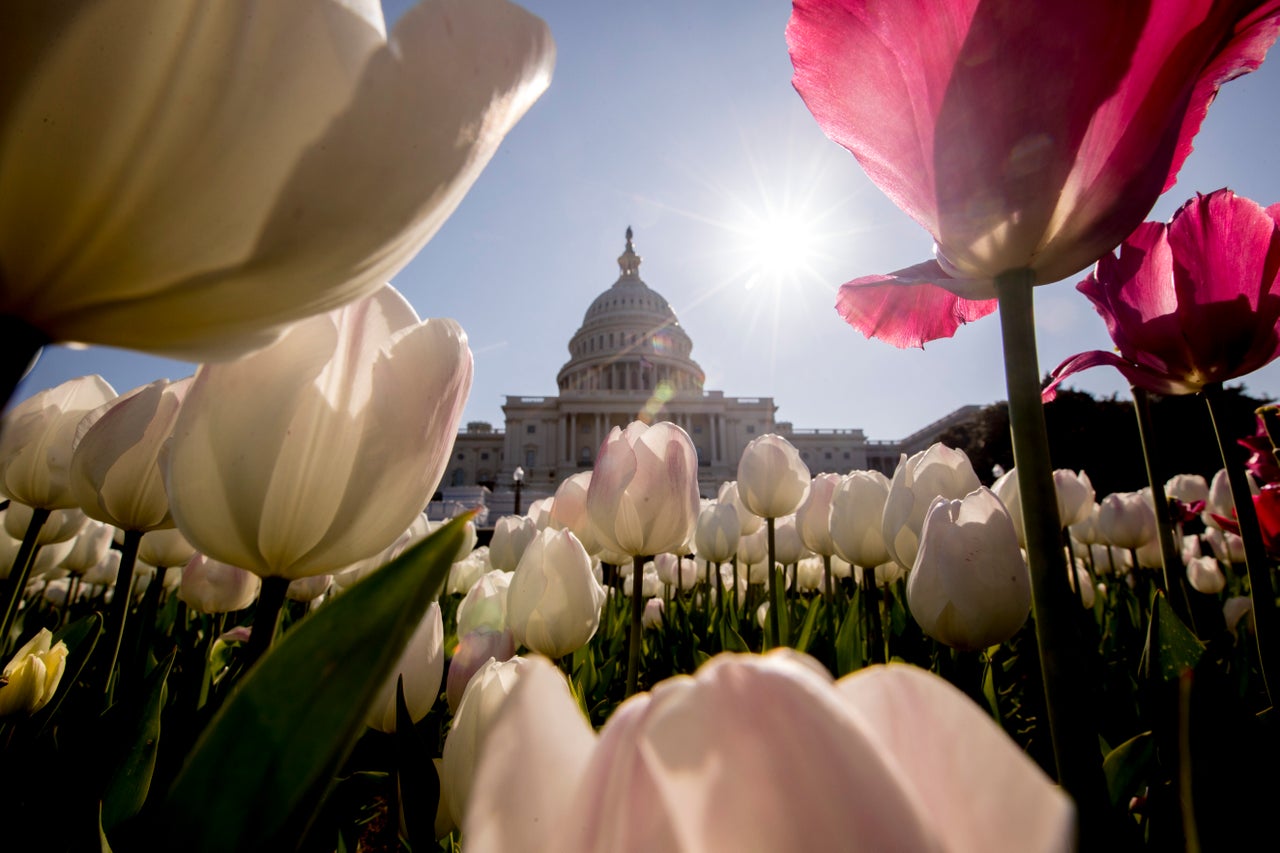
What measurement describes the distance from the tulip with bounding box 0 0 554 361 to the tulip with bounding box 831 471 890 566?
142cm

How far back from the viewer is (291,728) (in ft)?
0.93

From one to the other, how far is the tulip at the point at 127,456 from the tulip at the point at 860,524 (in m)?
1.34

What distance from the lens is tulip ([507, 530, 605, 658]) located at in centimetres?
107

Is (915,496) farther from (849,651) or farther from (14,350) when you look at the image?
(14,350)

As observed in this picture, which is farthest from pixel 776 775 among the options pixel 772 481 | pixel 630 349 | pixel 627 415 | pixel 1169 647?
pixel 630 349

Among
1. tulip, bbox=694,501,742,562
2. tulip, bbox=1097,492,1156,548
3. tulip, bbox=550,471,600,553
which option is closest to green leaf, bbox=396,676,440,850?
tulip, bbox=550,471,600,553

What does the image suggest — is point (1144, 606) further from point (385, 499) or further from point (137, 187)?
point (137, 187)

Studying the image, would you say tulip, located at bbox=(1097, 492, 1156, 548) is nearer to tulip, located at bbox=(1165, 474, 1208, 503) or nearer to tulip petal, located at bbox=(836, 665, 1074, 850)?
tulip, located at bbox=(1165, 474, 1208, 503)

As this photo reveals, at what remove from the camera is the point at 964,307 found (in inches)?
30.5

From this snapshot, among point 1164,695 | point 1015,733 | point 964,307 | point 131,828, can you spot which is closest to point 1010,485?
point 1015,733

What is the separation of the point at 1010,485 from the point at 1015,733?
0.55 metres

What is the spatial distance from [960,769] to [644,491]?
3.04 ft

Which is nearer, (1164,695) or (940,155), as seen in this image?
(940,155)

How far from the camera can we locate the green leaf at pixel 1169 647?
919 mm
